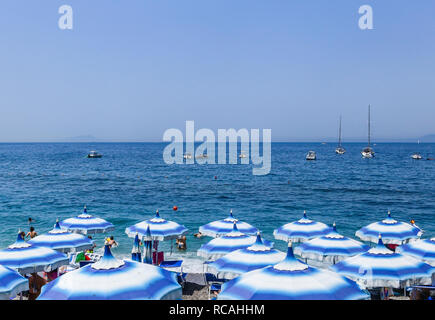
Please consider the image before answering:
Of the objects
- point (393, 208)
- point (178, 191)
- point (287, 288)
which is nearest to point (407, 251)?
point (287, 288)

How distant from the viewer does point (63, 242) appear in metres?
14.7

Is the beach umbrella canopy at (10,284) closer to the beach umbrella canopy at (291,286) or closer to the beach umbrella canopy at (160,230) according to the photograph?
the beach umbrella canopy at (291,286)

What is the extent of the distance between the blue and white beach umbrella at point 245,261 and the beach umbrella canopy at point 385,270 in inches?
74.1

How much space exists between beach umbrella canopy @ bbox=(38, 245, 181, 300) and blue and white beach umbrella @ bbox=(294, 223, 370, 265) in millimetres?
6561

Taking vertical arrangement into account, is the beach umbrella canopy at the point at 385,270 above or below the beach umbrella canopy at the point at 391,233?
above

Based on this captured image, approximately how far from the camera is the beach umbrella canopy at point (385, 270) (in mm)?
10148

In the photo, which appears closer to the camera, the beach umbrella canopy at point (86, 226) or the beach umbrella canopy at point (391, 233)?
the beach umbrella canopy at point (391, 233)

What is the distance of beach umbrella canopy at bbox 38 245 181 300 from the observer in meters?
7.23

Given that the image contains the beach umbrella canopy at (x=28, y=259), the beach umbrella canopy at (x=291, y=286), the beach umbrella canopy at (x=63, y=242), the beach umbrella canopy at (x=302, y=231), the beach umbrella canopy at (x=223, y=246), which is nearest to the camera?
the beach umbrella canopy at (x=291, y=286)

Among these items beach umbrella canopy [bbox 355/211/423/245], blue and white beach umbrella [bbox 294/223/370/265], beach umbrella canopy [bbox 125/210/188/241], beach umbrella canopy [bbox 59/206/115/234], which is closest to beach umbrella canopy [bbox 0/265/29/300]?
beach umbrella canopy [bbox 125/210/188/241]

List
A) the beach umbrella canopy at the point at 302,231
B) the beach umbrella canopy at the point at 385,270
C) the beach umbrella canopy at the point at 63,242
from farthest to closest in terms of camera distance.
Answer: the beach umbrella canopy at the point at 302,231, the beach umbrella canopy at the point at 63,242, the beach umbrella canopy at the point at 385,270

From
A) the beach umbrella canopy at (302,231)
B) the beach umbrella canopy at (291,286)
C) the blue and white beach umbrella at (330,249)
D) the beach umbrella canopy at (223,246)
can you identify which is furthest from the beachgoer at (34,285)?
the beach umbrella canopy at (302,231)

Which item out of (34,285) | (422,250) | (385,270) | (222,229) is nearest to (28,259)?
(34,285)
